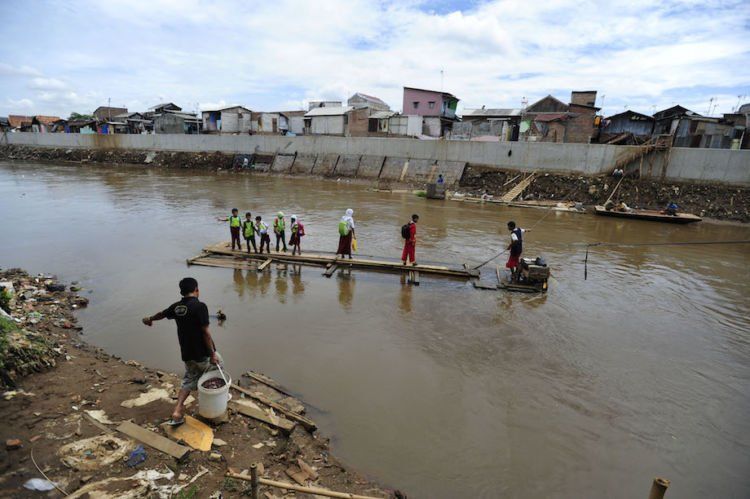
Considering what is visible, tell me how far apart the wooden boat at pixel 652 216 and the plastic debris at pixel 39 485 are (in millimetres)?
25136

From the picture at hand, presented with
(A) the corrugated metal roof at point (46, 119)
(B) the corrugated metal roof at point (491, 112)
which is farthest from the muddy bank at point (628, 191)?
(A) the corrugated metal roof at point (46, 119)

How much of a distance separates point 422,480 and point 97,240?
1486 cm

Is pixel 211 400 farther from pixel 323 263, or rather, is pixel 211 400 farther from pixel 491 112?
pixel 491 112

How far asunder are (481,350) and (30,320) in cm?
877

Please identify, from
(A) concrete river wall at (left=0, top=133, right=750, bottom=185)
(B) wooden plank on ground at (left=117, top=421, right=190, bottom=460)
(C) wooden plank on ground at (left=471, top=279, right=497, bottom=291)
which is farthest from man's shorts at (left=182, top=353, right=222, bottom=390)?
(A) concrete river wall at (left=0, top=133, right=750, bottom=185)

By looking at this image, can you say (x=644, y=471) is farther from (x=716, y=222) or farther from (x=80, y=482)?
(x=716, y=222)

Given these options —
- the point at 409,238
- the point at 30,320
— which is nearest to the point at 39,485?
the point at 30,320

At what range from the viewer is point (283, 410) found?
17.5ft

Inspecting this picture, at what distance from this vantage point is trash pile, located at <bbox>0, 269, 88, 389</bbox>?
5297 millimetres

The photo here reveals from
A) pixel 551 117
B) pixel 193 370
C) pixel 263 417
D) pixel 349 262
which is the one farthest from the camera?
pixel 551 117

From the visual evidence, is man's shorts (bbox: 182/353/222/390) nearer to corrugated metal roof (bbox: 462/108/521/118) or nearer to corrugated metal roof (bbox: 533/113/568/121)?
corrugated metal roof (bbox: 533/113/568/121)

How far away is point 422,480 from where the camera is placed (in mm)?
4684

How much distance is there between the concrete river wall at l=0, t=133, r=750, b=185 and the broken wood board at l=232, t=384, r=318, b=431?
88.9 feet

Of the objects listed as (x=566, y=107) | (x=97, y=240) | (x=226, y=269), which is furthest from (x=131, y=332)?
(x=566, y=107)
